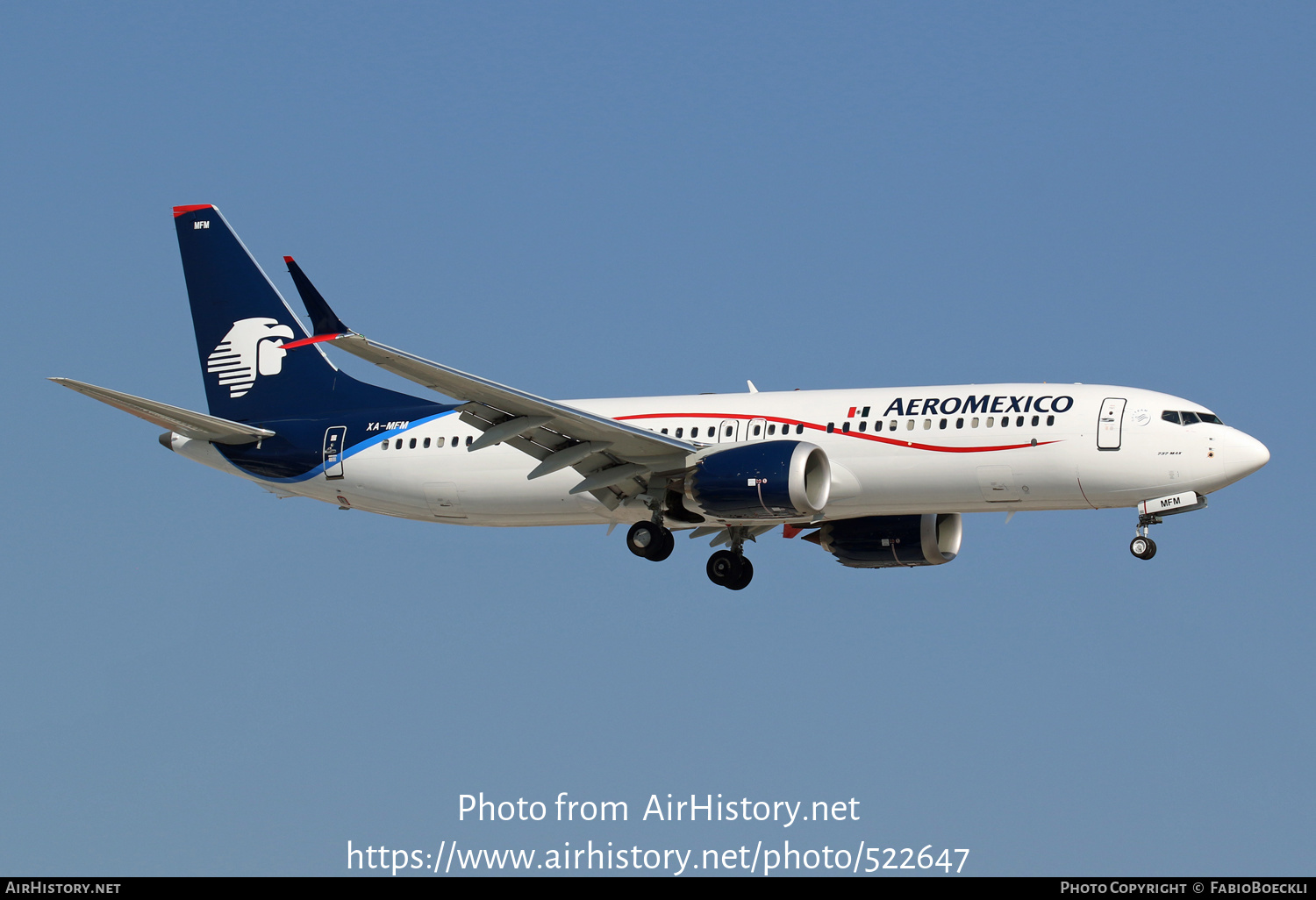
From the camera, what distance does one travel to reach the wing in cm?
3250

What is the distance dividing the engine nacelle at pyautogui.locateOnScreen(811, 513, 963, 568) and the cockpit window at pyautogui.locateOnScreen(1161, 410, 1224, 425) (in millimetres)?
6510

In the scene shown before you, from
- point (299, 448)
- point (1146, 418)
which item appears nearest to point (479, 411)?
point (299, 448)

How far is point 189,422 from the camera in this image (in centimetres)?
4125

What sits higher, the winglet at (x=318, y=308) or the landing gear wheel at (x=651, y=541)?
the winglet at (x=318, y=308)

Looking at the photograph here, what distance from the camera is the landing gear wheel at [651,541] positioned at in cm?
3947

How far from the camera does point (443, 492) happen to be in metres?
40.8

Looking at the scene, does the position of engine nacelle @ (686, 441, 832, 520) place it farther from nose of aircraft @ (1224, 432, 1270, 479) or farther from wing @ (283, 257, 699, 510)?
nose of aircraft @ (1224, 432, 1270, 479)

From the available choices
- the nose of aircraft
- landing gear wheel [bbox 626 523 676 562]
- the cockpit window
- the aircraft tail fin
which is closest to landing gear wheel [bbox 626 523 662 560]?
landing gear wheel [bbox 626 523 676 562]

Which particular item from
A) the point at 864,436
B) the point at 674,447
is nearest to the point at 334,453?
the point at 674,447

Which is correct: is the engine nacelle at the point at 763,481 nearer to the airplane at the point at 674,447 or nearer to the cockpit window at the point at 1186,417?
the airplane at the point at 674,447

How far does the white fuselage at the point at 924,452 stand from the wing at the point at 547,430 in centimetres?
121

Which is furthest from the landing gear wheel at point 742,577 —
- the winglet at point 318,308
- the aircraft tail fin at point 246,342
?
the winglet at point 318,308

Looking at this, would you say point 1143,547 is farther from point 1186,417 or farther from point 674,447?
point 674,447
